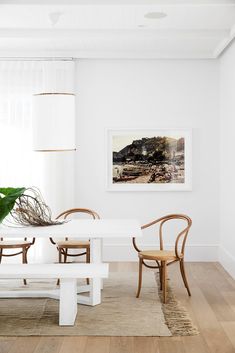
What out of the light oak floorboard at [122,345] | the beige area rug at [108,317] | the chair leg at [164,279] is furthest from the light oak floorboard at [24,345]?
the chair leg at [164,279]

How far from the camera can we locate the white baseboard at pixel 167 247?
25.2ft

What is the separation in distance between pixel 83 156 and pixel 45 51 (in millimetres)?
1464

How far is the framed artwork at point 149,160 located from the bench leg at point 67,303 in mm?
3068

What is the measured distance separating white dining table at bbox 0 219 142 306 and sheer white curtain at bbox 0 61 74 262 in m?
1.79

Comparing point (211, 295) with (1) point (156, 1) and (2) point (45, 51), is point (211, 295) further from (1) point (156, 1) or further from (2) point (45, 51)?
(2) point (45, 51)

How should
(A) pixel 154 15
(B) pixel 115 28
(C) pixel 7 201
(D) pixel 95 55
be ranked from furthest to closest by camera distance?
(D) pixel 95 55, (B) pixel 115 28, (A) pixel 154 15, (C) pixel 7 201

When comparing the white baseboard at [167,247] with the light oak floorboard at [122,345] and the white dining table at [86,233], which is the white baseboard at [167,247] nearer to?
the white dining table at [86,233]

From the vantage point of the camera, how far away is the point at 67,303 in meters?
4.64

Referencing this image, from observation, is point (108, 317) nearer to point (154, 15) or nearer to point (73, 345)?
point (73, 345)

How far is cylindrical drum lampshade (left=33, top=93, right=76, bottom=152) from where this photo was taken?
206 inches

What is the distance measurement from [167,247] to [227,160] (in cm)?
147

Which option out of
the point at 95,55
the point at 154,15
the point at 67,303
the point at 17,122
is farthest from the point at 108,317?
the point at 95,55

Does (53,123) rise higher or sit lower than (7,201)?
A: higher

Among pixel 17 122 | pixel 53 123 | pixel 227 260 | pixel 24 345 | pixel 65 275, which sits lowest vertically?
pixel 24 345
